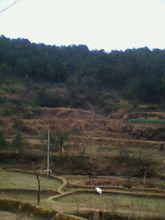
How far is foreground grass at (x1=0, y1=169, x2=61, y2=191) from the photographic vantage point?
29.4 meters

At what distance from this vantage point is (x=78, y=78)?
262 ft

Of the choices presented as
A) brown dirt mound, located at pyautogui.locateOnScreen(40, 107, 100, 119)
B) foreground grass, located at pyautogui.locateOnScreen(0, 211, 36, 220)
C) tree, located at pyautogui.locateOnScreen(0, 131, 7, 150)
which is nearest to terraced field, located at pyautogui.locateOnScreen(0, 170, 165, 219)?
foreground grass, located at pyautogui.locateOnScreen(0, 211, 36, 220)

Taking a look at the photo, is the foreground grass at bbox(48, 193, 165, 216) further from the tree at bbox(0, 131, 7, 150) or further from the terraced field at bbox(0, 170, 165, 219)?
the tree at bbox(0, 131, 7, 150)

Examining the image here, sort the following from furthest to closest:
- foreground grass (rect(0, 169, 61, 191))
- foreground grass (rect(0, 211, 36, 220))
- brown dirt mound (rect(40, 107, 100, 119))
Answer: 1. brown dirt mound (rect(40, 107, 100, 119))
2. foreground grass (rect(0, 169, 61, 191))
3. foreground grass (rect(0, 211, 36, 220))

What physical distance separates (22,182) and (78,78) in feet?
163

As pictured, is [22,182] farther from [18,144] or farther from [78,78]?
[78,78]

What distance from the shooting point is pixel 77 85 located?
7800 cm

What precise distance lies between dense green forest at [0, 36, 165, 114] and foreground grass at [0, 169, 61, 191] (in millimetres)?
27710

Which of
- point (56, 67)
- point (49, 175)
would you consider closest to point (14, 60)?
point (56, 67)

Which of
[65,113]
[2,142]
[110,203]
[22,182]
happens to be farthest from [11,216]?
[65,113]

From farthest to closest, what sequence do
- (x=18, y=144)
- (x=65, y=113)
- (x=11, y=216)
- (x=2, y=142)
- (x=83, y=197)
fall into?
(x=65, y=113)
(x=18, y=144)
(x=2, y=142)
(x=83, y=197)
(x=11, y=216)

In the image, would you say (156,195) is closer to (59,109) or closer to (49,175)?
(49,175)

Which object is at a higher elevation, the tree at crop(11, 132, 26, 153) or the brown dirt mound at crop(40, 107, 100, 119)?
the brown dirt mound at crop(40, 107, 100, 119)

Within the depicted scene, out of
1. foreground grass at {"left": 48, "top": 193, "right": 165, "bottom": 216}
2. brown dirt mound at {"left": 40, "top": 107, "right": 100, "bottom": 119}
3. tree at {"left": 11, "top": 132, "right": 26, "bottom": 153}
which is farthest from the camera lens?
brown dirt mound at {"left": 40, "top": 107, "right": 100, "bottom": 119}
